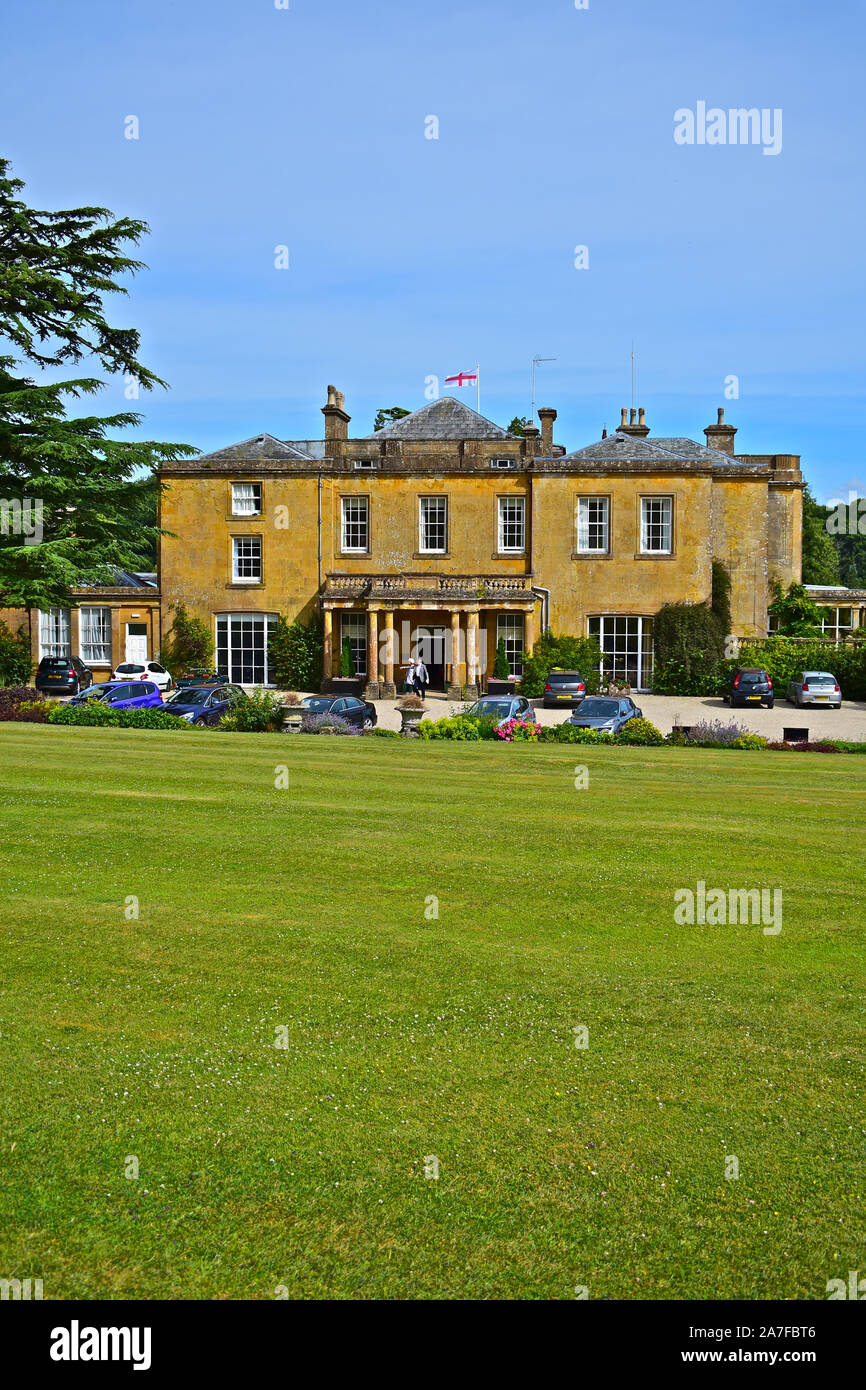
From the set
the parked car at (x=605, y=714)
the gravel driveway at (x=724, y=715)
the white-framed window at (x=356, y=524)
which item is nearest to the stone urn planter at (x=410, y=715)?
the gravel driveway at (x=724, y=715)

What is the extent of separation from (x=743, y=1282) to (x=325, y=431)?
1771 inches

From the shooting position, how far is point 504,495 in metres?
44.9

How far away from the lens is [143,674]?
137 ft

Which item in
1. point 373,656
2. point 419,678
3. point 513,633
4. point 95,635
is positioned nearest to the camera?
point 419,678

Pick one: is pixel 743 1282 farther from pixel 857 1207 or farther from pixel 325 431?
pixel 325 431

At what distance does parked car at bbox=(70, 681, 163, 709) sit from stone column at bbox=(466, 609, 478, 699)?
494 inches

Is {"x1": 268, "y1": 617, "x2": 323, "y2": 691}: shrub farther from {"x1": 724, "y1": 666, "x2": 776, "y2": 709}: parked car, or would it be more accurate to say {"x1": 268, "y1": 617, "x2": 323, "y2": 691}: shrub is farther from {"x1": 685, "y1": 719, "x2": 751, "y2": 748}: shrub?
{"x1": 685, "y1": 719, "x2": 751, "y2": 748}: shrub

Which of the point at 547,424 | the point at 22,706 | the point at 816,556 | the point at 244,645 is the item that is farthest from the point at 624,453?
the point at 816,556

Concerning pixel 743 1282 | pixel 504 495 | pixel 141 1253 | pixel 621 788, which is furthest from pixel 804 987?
pixel 504 495

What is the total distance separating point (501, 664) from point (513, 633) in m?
2.01

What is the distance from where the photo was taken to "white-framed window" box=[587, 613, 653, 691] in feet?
145

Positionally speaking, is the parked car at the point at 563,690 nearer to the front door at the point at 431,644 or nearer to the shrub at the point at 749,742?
the front door at the point at 431,644

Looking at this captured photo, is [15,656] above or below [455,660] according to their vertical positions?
above

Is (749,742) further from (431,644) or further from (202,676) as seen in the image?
(202,676)
